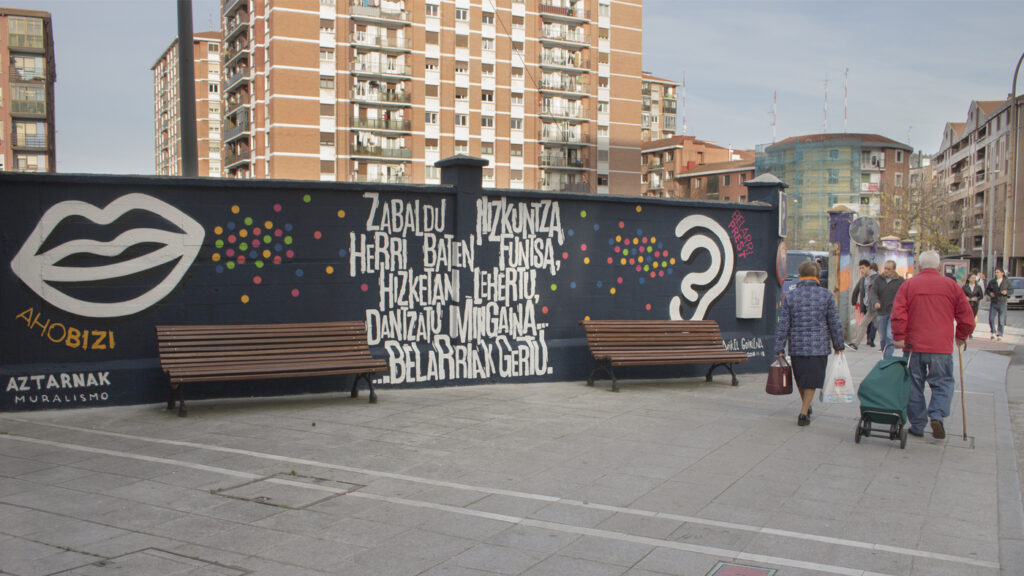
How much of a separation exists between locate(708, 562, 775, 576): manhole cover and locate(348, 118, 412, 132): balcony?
7401cm

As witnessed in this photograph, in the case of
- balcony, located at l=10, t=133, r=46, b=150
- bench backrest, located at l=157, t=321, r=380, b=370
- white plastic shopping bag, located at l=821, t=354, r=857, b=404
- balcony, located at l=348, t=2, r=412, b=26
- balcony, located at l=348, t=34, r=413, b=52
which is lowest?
white plastic shopping bag, located at l=821, t=354, r=857, b=404

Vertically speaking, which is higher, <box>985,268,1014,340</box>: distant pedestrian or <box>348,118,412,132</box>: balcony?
<box>348,118,412,132</box>: balcony

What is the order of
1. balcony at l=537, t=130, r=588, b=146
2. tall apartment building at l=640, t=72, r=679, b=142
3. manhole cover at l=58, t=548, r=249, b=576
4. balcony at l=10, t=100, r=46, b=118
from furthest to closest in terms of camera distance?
tall apartment building at l=640, t=72, r=679, b=142 < balcony at l=537, t=130, r=588, b=146 < balcony at l=10, t=100, r=46, b=118 < manhole cover at l=58, t=548, r=249, b=576

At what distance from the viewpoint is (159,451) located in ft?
23.0

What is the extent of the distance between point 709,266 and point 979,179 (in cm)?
10084

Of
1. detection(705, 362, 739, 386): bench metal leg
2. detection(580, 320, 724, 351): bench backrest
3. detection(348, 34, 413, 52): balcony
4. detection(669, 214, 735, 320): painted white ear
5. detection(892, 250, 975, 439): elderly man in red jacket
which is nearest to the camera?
detection(892, 250, 975, 439): elderly man in red jacket

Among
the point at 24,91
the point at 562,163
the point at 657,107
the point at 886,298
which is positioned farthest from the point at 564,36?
the point at 886,298

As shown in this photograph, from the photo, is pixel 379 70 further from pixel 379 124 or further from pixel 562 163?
pixel 562 163

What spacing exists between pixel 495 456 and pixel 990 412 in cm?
659

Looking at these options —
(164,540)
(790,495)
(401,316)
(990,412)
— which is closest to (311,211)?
(401,316)

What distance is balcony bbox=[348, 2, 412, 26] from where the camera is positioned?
7538cm

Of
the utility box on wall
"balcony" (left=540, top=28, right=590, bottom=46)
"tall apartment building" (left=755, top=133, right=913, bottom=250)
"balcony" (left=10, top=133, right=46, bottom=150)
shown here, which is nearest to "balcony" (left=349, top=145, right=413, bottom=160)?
"balcony" (left=540, top=28, right=590, bottom=46)

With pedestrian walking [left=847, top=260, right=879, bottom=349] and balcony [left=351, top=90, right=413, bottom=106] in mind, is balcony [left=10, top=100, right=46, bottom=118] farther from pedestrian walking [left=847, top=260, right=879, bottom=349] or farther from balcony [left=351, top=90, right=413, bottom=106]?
pedestrian walking [left=847, top=260, right=879, bottom=349]

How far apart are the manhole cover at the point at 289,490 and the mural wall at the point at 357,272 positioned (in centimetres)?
358
